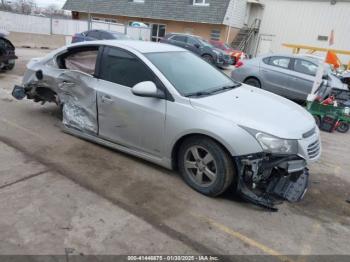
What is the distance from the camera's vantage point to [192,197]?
3.82m

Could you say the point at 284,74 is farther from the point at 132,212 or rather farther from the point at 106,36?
the point at 106,36

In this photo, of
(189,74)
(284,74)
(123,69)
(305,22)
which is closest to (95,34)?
(284,74)

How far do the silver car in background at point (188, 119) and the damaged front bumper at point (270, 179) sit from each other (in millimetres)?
11

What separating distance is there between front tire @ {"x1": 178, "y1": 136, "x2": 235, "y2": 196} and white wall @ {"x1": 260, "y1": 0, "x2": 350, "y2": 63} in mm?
26307

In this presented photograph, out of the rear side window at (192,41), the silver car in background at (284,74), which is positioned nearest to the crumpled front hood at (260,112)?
the silver car in background at (284,74)

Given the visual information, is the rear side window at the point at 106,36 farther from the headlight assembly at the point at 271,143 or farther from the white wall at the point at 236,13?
the white wall at the point at 236,13

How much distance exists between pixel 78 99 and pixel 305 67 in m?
7.26

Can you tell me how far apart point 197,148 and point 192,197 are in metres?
0.57

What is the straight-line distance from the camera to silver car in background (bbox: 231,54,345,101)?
31.5ft

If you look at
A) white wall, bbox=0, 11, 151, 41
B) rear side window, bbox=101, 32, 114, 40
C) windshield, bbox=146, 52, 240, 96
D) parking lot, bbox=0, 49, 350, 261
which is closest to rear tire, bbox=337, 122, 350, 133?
parking lot, bbox=0, 49, 350, 261

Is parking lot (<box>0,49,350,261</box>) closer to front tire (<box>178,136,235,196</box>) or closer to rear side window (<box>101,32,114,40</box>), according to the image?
front tire (<box>178,136,235,196</box>)

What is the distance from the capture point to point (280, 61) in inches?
393

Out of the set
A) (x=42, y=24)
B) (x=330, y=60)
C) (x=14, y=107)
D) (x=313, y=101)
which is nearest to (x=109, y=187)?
(x=14, y=107)

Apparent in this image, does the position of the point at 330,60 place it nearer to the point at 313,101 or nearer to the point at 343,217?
the point at 313,101
